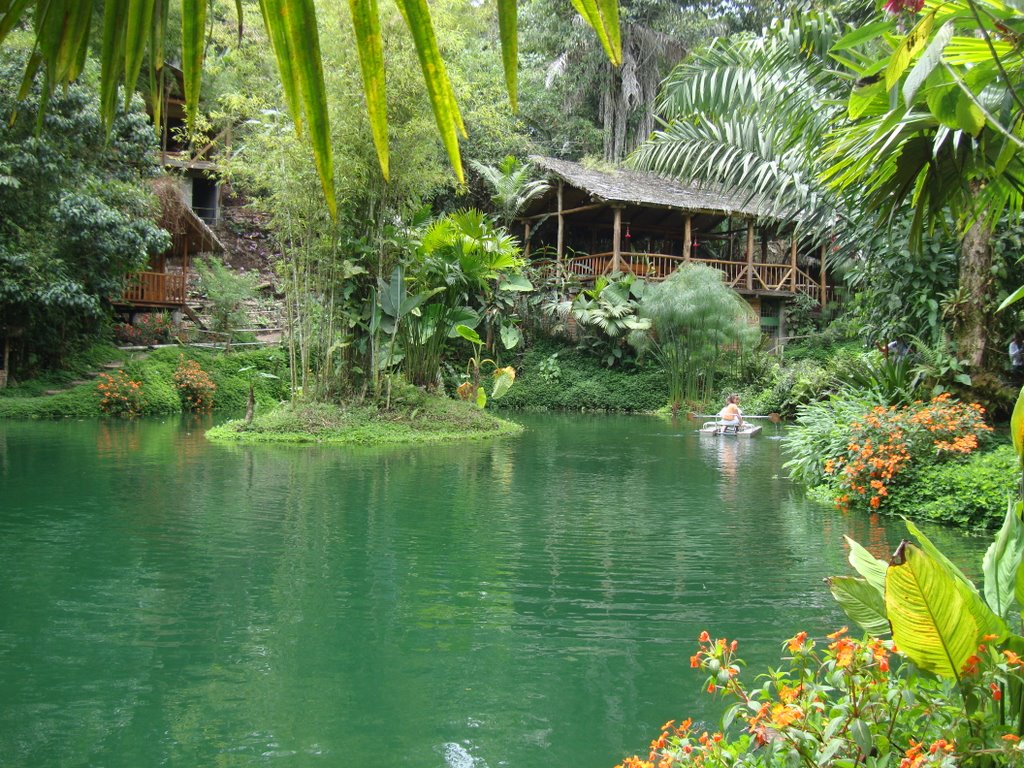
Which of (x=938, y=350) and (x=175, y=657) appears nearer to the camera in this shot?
(x=175, y=657)

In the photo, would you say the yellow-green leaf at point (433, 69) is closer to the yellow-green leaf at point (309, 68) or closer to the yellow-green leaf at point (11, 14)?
the yellow-green leaf at point (309, 68)

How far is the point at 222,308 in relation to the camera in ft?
70.6

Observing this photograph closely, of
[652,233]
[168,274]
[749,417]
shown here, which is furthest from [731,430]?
[652,233]

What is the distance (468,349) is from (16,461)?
13.2 meters

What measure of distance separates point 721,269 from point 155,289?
46.1 ft

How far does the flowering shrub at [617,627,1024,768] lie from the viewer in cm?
208

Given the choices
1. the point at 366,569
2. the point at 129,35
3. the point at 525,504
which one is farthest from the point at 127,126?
the point at 129,35

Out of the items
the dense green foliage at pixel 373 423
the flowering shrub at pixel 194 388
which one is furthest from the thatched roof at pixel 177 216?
the dense green foliage at pixel 373 423

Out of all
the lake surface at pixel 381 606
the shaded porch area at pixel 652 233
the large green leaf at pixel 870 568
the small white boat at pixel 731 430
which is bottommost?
the lake surface at pixel 381 606

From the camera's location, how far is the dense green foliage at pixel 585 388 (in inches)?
871

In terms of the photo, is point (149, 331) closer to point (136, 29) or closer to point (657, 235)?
point (657, 235)

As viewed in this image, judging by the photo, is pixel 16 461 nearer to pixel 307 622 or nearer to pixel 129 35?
pixel 307 622

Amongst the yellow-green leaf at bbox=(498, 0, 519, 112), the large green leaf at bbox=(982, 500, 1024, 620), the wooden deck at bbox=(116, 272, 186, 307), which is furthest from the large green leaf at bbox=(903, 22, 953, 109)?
the wooden deck at bbox=(116, 272, 186, 307)

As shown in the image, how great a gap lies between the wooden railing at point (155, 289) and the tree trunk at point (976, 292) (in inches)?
634
